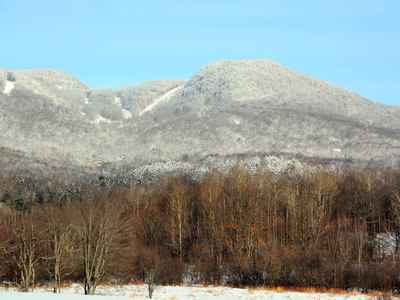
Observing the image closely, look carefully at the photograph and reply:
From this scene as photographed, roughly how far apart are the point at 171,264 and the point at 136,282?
444 cm

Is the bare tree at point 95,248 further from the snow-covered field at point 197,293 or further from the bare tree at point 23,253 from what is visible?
the bare tree at point 23,253

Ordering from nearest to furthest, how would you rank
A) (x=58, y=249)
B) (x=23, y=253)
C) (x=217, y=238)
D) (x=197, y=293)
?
(x=58, y=249) < (x=23, y=253) < (x=197, y=293) < (x=217, y=238)

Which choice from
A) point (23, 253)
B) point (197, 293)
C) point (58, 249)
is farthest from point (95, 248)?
point (197, 293)

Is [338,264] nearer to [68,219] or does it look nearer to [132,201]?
[68,219]

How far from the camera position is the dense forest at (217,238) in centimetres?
4862

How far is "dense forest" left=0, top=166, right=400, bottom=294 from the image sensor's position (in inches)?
1914

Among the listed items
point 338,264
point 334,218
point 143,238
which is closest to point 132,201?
point 143,238

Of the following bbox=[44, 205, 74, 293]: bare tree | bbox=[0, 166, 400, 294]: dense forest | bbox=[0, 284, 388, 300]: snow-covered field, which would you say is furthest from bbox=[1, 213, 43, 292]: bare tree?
bbox=[0, 284, 388, 300]: snow-covered field

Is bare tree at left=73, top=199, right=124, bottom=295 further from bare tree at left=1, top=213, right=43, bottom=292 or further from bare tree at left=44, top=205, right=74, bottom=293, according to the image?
bare tree at left=1, top=213, right=43, bottom=292

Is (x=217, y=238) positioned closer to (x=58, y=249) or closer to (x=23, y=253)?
(x=58, y=249)

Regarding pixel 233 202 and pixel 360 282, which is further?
pixel 233 202

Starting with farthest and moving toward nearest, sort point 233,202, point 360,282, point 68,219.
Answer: point 233,202, point 68,219, point 360,282

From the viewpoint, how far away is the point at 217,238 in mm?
64125

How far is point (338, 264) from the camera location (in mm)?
52344
